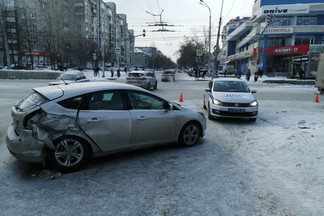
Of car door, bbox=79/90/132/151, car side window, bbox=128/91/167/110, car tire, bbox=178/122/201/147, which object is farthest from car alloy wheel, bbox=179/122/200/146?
car door, bbox=79/90/132/151

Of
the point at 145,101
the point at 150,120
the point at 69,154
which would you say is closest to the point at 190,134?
the point at 150,120

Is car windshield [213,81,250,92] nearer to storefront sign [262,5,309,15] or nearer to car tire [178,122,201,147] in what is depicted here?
car tire [178,122,201,147]

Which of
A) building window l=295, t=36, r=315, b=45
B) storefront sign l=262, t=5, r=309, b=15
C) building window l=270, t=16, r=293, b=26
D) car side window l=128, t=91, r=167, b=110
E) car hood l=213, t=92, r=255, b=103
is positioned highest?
storefront sign l=262, t=5, r=309, b=15

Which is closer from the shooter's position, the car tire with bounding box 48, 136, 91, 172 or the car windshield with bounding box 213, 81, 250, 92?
the car tire with bounding box 48, 136, 91, 172

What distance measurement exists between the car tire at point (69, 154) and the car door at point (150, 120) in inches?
36.6

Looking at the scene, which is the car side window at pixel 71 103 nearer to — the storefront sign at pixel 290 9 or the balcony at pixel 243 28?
the storefront sign at pixel 290 9

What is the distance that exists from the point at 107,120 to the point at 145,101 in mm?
931

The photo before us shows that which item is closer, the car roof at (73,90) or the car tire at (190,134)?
the car roof at (73,90)

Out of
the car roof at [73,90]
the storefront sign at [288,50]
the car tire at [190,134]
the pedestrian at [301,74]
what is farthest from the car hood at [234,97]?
the storefront sign at [288,50]

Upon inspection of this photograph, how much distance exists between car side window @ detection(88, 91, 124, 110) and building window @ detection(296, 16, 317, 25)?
1967 inches

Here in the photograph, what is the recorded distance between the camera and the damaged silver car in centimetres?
379

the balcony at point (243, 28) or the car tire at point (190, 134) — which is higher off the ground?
the balcony at point (243, 28)

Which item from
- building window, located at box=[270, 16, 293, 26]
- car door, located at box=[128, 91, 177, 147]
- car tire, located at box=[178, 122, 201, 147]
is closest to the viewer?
car door, located at box=[128, 91, 177, 147]

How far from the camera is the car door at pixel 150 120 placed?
451 cm
